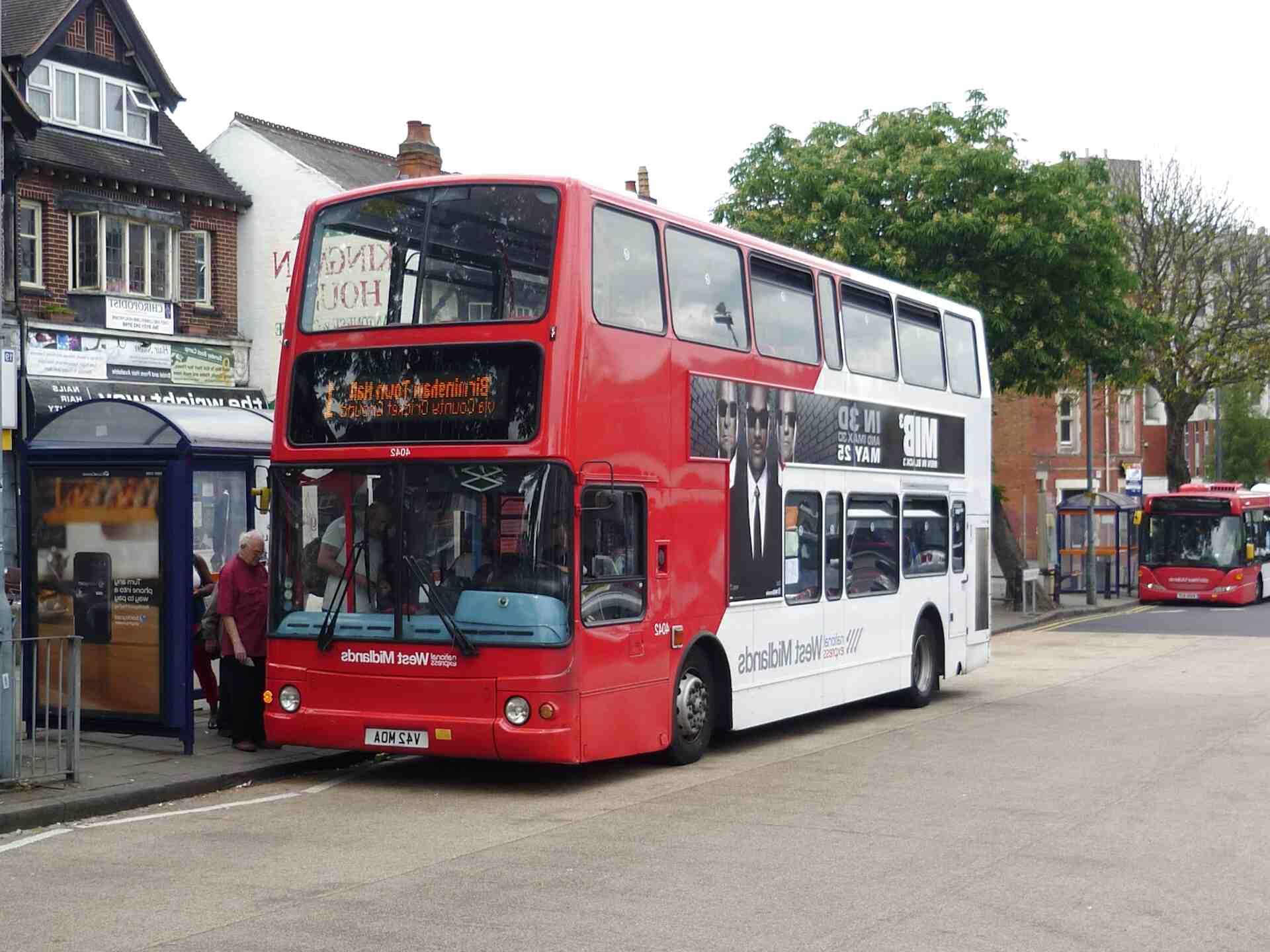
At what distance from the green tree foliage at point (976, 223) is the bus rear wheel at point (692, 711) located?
678 inches

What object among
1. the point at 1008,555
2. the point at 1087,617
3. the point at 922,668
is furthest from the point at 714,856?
the point at 1087,617

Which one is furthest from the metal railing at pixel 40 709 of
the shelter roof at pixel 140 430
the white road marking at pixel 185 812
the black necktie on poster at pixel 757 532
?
the black necktie on poster at pixel 757 532

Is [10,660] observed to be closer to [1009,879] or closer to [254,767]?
[254,767]

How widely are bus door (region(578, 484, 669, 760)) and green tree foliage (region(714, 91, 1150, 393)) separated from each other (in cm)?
1797

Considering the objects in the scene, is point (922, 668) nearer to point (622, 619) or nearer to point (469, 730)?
point (622, 619)

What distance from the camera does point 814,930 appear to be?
6.93 metres

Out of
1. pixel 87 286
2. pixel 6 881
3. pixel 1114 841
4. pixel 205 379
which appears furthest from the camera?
pixel 205 379

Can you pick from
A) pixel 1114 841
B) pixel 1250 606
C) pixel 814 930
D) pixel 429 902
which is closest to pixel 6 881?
pixel 429 902

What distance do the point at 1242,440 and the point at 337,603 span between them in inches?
2934

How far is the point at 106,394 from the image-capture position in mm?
29562

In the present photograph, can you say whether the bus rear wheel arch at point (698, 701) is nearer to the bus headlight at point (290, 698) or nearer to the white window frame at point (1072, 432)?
the bus headlight at point (290, 698)

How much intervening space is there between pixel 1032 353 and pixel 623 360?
64.7 feet

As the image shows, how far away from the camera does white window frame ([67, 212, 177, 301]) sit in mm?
29375

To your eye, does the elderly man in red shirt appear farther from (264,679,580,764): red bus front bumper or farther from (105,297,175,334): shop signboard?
(105,297,175,334): shop signboard
